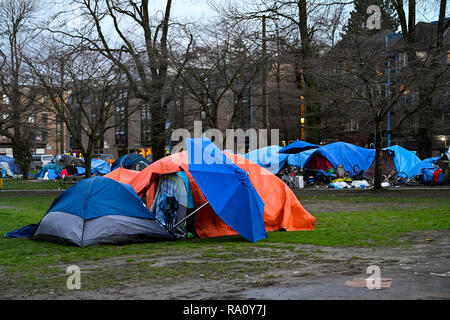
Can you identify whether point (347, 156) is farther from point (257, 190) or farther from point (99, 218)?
point (99, 218)

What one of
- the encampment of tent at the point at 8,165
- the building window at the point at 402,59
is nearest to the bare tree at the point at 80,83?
the building window at the point at 402,59

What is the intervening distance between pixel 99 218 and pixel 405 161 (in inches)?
955

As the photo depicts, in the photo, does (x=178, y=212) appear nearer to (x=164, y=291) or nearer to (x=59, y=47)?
(x=164, y=291)

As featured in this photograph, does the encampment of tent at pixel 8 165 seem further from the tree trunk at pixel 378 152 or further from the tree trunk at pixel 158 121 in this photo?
the tree trunk at pixel 378 152

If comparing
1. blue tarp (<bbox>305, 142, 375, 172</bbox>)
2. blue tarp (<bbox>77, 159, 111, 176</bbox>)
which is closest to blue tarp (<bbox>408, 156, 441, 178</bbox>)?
blue tarp (<bbox>305, 142, 375, 172</bbox>)

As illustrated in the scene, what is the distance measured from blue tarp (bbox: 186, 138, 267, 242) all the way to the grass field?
0.34 metres

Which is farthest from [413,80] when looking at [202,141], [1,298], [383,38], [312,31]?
[1,298]

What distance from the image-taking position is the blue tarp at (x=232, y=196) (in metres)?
12.0

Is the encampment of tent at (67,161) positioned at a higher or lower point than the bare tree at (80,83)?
lower

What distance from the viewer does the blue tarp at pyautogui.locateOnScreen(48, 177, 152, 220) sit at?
1192 cm

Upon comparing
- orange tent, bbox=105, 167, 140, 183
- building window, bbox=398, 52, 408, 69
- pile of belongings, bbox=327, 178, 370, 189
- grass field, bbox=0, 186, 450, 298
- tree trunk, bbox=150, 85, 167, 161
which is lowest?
grass field, bbox=0, 186, 450, 298

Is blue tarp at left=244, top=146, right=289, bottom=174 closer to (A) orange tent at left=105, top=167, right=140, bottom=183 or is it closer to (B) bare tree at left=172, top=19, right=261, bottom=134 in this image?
(B) bare tree at left=172, top=19, right=261, bottom=134

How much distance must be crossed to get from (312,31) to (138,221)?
17.8m

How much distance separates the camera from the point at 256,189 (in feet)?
45.5
